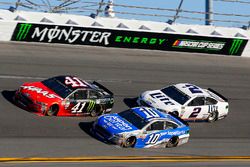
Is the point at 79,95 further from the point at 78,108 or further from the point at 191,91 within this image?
the point at 191,91

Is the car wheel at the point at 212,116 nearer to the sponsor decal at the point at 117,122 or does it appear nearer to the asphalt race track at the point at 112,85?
the asphalt race track at the point at 112,85

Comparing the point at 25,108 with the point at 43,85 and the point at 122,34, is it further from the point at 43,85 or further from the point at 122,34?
the point at 122,34

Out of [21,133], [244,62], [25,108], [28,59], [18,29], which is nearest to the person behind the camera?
[21,133]

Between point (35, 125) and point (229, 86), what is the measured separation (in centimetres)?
1292

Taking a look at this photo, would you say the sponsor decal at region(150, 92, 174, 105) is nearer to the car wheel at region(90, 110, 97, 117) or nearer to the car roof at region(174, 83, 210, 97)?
the car roof at region(174, 83, 210, 97)

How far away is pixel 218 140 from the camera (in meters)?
23.7

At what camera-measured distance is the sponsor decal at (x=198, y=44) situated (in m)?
36.2

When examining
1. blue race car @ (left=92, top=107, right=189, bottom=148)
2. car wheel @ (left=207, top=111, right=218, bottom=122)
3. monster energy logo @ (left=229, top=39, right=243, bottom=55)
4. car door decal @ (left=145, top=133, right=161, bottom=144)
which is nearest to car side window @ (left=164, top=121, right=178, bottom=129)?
blue race car @ (left=92, top=107, right=189, bottom=148)

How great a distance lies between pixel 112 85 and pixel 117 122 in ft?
22.0

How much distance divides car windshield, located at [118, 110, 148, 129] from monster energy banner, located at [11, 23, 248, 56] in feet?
36.9

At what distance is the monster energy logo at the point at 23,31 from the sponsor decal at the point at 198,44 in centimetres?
891

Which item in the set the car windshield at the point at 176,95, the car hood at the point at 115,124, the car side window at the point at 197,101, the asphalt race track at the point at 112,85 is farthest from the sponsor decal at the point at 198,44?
the car hood at the point at 115,124

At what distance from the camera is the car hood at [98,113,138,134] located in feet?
69.3

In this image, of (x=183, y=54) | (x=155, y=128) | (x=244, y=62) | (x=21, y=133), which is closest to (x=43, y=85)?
(x=21, y=133)
